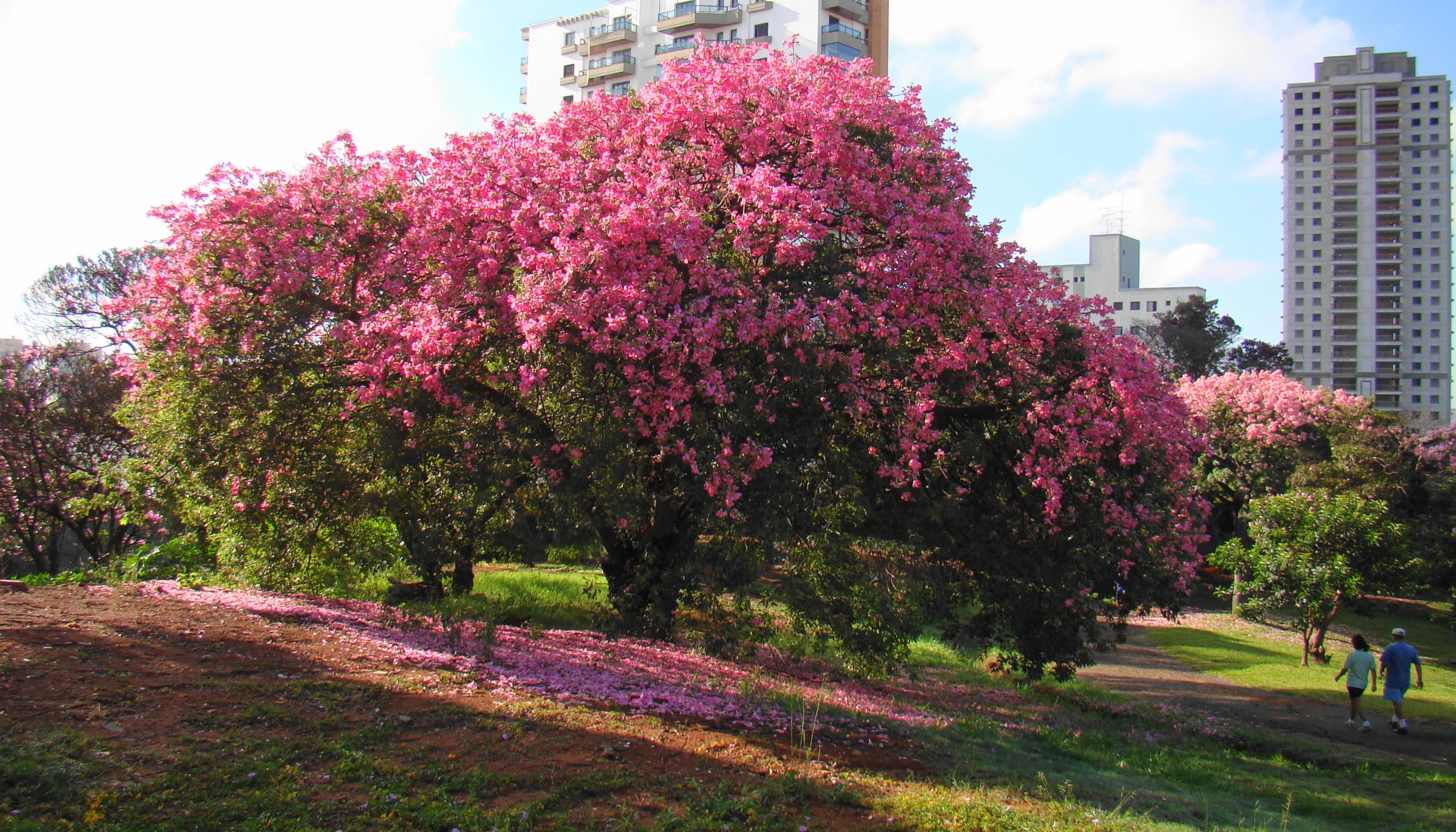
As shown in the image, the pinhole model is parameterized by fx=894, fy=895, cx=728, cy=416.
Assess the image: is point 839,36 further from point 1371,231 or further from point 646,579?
point 1371,231

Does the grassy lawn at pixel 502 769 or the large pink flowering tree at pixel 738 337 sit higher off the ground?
the large pink flowering tree at pixel 738 337

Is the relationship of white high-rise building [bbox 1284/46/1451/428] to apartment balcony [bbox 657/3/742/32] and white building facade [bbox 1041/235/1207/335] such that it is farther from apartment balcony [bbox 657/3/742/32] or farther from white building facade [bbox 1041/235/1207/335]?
apartment balcony [bbox 657/3/742/32]

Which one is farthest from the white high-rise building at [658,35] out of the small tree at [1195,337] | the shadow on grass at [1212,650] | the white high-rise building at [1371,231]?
the white high-rise building at [1371,231]

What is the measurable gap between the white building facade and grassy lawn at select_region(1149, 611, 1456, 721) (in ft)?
198

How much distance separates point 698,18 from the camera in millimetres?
49969

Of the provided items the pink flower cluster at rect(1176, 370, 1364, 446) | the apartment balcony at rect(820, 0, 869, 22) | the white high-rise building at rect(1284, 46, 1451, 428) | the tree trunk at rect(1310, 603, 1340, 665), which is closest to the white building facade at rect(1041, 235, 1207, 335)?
the white high-rise building at rect(1284, 46, 1451, 428)

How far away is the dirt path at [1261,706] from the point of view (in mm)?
12141

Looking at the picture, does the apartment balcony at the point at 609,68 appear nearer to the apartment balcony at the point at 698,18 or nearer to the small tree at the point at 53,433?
the apartment balcony at the point at 698,18

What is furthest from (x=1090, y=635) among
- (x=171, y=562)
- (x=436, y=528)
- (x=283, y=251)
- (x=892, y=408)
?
(x=171, y=562)

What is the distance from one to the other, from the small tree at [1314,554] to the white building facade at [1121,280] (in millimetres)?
69596

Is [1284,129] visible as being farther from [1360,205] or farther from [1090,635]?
[1090,635]

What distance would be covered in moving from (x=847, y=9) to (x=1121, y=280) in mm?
49157

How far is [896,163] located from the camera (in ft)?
29.8

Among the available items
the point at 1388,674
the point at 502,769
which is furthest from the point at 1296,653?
the point at 502,769
